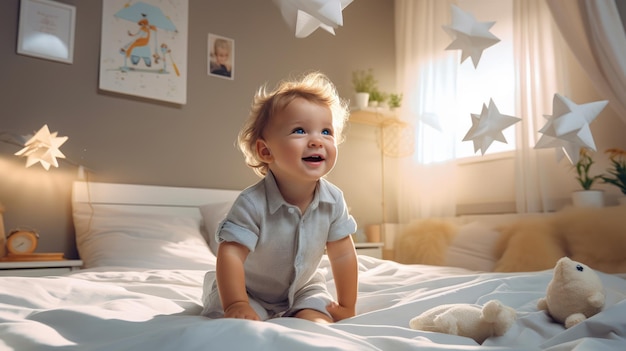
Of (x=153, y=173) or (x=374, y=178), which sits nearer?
(x=153, y=173)

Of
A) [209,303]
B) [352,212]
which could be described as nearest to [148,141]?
[352,212]

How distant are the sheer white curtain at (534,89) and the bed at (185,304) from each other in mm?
1305

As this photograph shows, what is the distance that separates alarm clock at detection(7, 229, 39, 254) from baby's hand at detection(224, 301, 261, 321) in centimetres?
179

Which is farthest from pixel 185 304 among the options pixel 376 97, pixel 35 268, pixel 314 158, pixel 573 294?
pixel 376 97

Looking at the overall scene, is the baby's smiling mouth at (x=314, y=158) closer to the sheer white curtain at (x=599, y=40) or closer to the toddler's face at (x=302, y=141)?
the toddler's face at (x=302, y=141)

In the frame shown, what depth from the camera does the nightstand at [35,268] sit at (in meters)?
2.24

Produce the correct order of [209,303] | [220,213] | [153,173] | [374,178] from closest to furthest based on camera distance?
[209,303] < [220,213] < [153,173] < [374,178]

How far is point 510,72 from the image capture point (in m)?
3.54

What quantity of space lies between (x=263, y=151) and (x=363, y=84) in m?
2.83

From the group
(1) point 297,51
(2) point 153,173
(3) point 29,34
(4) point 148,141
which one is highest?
(1) point 297,51

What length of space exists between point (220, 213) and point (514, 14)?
2.39 metres

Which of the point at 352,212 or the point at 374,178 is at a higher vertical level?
the point at 374,178

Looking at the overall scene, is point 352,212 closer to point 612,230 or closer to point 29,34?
point 612,230

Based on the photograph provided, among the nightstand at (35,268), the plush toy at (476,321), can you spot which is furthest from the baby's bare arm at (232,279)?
the nightstand at (35,268)
